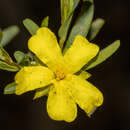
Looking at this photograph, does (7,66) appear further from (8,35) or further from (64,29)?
(8,35)

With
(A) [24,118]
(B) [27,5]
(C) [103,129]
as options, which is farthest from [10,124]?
(B) [27,5]

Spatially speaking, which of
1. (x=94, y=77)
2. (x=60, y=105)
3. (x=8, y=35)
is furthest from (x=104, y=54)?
(x=94, y=77)

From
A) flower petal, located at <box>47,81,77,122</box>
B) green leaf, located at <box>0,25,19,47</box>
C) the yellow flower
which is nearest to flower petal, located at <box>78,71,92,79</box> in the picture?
the yellow flower

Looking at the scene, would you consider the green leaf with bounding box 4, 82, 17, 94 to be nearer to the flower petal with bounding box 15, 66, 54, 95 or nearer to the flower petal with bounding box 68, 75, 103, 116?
the flower petal with bounding box 15, 66, 54, 95

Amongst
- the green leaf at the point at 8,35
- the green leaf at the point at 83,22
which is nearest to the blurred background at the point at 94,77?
the green leaf at the point at 8,35

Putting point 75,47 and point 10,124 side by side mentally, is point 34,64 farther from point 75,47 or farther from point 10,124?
point 10,124

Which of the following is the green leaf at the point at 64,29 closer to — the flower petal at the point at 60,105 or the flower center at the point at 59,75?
the flower center at the point at 59,75
